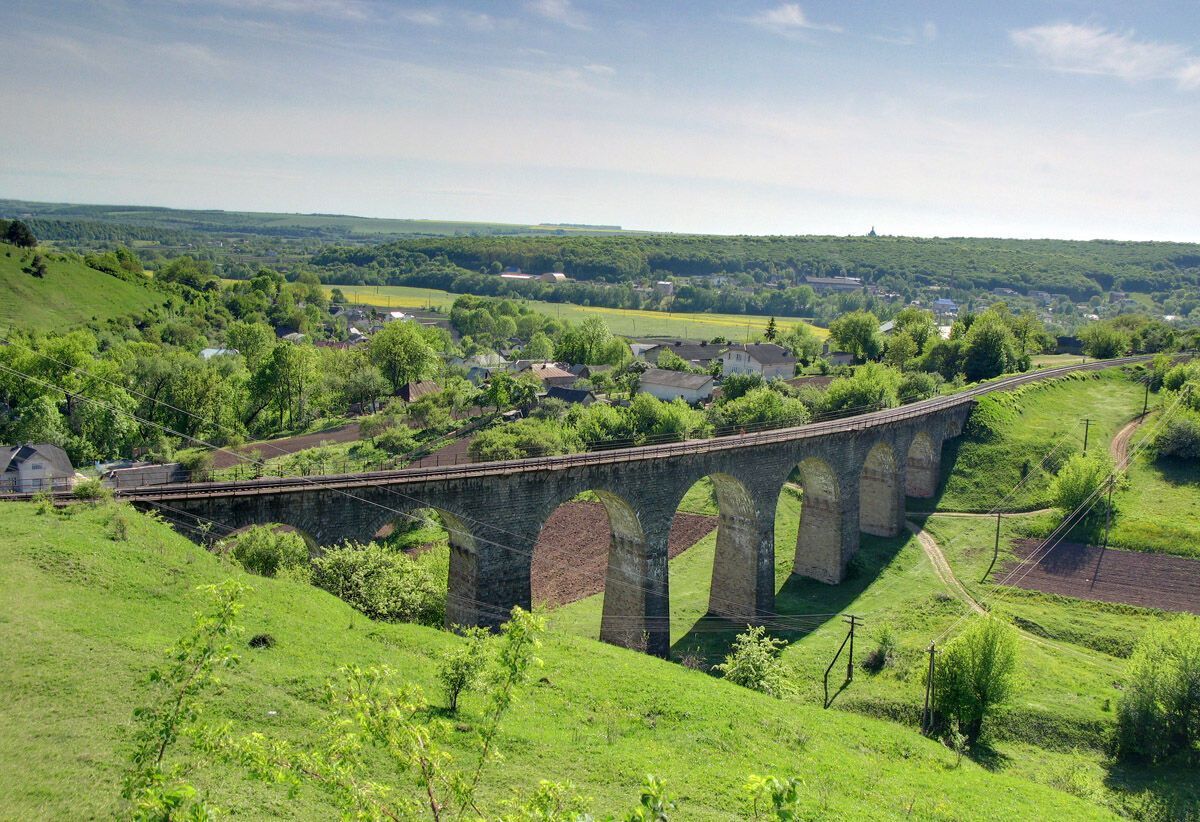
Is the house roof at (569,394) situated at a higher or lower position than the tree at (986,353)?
lower

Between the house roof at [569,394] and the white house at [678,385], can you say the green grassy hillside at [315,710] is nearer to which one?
the house roof at [569,394]

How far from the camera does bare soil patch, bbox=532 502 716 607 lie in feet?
188

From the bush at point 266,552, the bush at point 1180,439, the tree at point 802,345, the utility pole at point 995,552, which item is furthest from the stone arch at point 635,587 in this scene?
the tree at point 802,345

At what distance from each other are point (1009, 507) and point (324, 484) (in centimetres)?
5718

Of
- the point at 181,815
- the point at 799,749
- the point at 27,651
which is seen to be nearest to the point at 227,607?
the point at 181,815

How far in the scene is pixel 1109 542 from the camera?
197 ft

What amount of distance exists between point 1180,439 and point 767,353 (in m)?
50.2

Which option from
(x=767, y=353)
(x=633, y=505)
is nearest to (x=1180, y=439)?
(x=767, y=353)

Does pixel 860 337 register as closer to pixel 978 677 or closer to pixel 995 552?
pixel 995 552

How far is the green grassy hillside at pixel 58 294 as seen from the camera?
11806 cm

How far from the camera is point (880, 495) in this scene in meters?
66.9

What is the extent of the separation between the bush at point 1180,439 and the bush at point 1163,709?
38427mm

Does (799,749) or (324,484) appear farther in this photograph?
(324,484)

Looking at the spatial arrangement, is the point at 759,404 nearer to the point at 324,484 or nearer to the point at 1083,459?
the point at 1083,459
